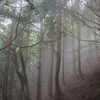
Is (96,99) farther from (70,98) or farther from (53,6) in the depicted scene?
(53,6)

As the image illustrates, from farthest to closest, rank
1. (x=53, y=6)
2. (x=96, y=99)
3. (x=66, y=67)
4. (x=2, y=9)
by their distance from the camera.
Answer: (x=66, y=67), (x=53, y=6), (x=2, y=9), (x=96, y=99)

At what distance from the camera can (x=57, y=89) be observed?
7.90 meters

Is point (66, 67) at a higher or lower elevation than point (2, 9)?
lower

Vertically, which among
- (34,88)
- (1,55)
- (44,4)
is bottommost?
(34,88)

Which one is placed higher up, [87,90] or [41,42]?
[41,42]

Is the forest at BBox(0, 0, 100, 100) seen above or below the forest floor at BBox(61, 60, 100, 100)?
above

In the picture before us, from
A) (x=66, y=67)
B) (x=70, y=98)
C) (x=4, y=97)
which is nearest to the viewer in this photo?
(x=4, y=97)

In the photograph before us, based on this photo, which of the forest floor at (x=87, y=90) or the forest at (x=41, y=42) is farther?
the forest floor at (x=87, y=90)

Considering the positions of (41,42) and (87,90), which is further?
(41,42)

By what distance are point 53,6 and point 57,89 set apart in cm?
789

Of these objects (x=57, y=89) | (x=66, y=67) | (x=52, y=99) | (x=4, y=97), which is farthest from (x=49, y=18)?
(x=66, y=67)

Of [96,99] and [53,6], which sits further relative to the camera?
[53,6]

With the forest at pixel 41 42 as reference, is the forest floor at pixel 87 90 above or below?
below

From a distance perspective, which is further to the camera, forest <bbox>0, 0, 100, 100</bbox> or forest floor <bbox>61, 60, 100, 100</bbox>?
forest floor <bbox>61, 60, 100, 100</bbox>
